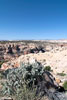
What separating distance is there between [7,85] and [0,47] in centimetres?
5127

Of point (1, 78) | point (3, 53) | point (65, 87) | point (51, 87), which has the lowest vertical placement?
point (3, 53)

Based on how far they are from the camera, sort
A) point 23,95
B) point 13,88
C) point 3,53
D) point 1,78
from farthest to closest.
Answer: point 3,53
point 1,78
point 13,88
point 23,95

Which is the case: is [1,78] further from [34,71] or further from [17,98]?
[17,98]

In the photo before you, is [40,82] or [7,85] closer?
Result: [7,85]

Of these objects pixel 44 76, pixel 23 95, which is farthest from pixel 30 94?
pixel 44 76

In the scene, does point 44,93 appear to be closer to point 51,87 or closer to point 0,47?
point 51,87

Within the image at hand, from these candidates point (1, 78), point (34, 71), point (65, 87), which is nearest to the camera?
point (34, 71)

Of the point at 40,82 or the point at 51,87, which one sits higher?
the point at 40,82

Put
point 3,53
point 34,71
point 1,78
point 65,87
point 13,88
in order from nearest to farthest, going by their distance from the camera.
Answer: point 13,88, point 34,71, point 1,78, point 65,87, point 3,53

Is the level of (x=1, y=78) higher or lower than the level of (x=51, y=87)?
higher

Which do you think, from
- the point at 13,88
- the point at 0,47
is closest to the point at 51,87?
the point at 13,88

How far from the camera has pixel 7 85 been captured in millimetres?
3992

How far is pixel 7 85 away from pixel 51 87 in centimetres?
206

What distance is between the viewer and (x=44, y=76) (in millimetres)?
4984
